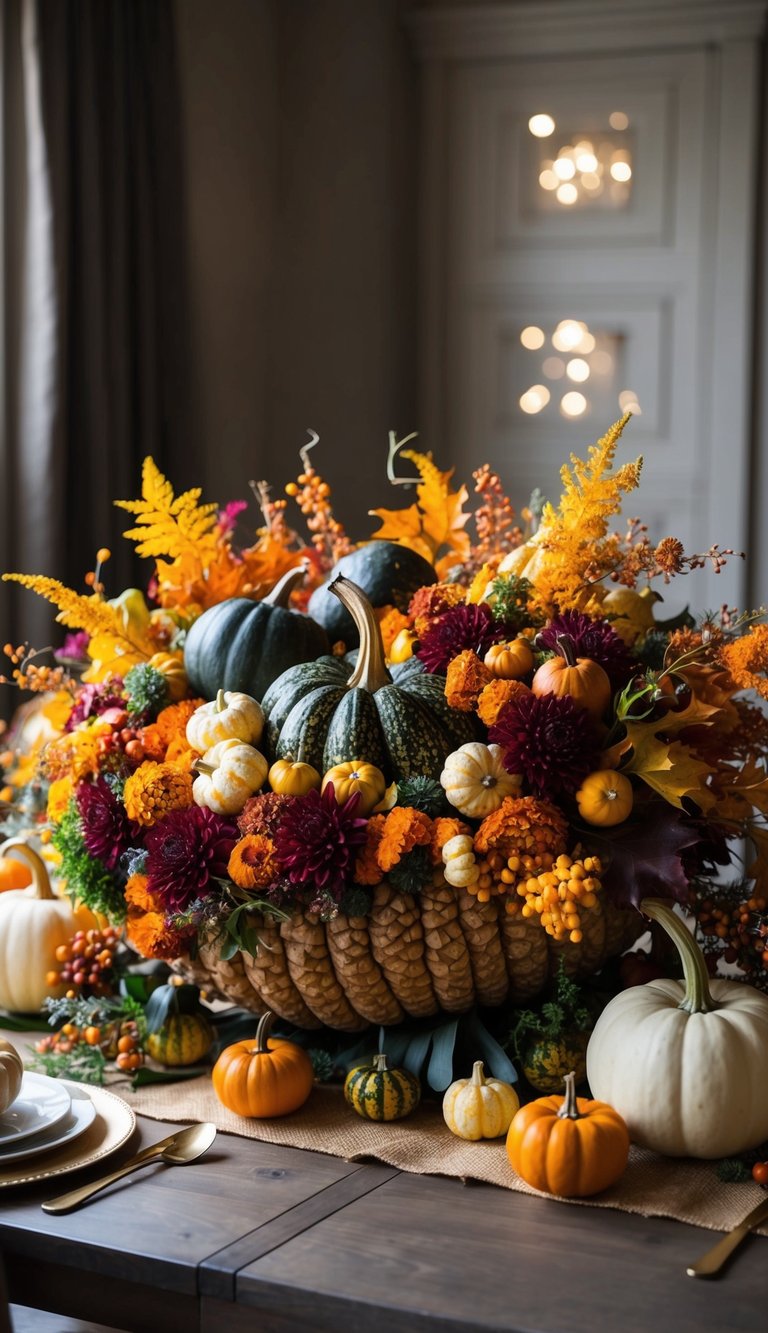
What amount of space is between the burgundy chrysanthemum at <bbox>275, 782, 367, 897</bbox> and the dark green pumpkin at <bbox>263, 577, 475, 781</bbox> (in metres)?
0.07

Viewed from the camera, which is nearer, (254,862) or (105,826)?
(254,862)

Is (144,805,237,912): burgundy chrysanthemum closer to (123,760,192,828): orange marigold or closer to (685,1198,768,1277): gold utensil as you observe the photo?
(123,760,192,828): orange marigold

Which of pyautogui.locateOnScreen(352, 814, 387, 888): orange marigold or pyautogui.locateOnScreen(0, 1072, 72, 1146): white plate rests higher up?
pyautogui.locateOnScreen(352, 814, 387, 888): orange marigold

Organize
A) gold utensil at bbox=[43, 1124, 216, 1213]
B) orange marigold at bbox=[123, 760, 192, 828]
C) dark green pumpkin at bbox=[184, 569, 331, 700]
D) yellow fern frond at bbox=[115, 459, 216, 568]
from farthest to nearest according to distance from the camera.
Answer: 1. yellow fern frond at bbox=[115, 459, 216, 568]
2. dark green pumpkin at bbox=[184, 569, 331, 700]
3. orange marigold at bbox=[123, 760, 192, 828]
4. gold utensil at bbox=[43, 1124, 216, 1213]

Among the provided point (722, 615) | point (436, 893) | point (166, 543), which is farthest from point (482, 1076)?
point (166, 543)

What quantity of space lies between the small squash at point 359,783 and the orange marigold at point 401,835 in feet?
0.09

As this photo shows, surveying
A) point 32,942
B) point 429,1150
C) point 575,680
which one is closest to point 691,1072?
point 429,1150

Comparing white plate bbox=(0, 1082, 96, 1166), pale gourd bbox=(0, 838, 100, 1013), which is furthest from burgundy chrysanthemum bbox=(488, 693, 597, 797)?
pale gourd bbox=(0, 838, 100, 1013)

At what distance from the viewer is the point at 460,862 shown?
109 centimetres

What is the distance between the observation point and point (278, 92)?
409cm

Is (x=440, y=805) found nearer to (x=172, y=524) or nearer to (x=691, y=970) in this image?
(x=691, y=970)

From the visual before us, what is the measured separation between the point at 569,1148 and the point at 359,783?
33 centimetres

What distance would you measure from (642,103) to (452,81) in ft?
1.90

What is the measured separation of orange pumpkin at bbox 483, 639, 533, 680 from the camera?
1179mm
